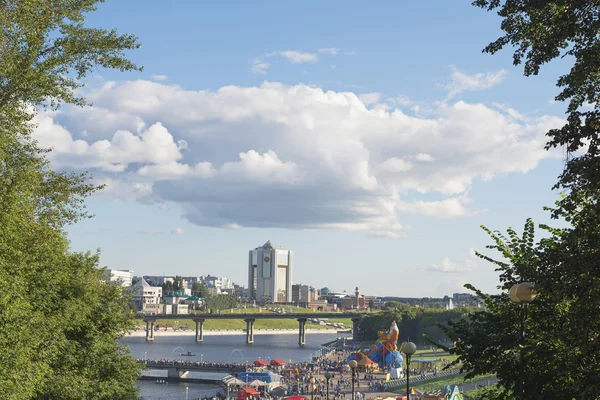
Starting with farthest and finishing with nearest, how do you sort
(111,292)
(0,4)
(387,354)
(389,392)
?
(387,354), (389,392), (111,292), (0,4)

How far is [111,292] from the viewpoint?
98.2ft

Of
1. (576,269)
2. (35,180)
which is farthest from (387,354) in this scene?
(576,269)

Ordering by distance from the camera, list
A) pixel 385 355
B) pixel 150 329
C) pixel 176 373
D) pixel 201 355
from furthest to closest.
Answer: pixel 150 329, pixel 201 355, pixel 176 373, pixel 385 355

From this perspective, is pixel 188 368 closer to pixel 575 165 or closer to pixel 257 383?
pixel 257 383

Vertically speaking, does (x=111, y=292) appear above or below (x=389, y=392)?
above

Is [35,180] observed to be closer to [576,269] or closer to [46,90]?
[46,90]

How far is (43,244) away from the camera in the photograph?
21188 mm

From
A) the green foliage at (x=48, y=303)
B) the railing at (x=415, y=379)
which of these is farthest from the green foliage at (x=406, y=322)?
the green foliage at (x=48, y=303)

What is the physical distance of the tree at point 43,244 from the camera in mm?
16953

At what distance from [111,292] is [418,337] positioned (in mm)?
125890

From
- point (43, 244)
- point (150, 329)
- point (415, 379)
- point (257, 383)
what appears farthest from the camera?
point (150, 329)

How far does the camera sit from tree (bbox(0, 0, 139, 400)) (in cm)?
1695

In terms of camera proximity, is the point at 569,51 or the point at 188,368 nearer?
the point at 569,51

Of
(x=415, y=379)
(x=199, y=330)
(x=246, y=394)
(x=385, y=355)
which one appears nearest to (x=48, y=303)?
(x=246, y=394)
